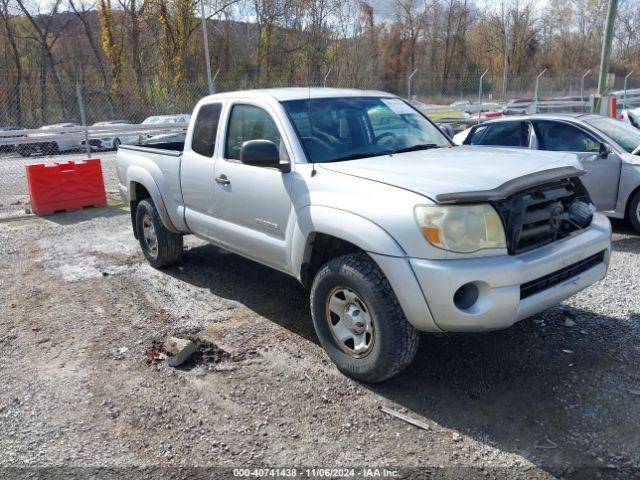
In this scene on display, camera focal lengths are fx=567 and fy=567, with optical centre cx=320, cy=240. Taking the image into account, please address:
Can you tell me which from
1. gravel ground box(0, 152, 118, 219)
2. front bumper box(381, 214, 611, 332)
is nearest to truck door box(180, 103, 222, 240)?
front bumper box(381, 214, 611, 332)

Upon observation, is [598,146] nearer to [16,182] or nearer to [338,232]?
[338,232]

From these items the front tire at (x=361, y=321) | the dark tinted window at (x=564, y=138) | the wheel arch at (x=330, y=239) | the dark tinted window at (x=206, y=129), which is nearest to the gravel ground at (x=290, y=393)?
the front tire at (x=361, y=321)

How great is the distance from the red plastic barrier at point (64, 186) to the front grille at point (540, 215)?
8709mm

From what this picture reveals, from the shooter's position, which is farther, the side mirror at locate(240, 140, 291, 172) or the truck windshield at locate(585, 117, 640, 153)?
the truck windshield at locate(585, 117, 640, 153)

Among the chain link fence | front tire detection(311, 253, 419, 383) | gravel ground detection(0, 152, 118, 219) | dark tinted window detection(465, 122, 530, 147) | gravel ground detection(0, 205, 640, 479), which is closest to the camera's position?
gravel ground detection(0, 205, 640, 479)

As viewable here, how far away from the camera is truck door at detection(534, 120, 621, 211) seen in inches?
274

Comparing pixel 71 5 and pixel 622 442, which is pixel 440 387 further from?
pixel 71 5

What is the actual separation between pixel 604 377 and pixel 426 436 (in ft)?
4.44

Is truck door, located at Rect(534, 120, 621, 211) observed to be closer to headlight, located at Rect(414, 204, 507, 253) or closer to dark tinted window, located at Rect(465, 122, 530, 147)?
dark tinted window, located at Rect(465, 122, 530, 147)

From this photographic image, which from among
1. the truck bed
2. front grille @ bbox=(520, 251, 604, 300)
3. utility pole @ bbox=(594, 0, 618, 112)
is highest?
utility pole @ bbox=(594, 0, 618, 112)

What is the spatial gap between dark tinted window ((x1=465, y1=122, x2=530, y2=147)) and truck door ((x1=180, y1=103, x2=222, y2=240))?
14.5 feet

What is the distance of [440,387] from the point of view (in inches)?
144

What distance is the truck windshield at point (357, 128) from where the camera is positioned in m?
4.23

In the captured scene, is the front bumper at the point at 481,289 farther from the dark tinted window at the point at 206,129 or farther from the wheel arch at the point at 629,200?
the wheel arch at the point at 629,200
